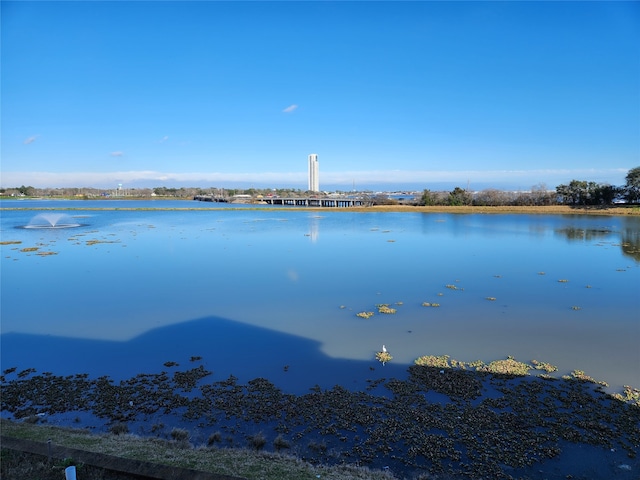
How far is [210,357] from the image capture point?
7004 millimetres

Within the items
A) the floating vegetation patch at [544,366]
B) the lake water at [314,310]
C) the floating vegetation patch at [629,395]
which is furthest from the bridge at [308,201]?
the floating vegetation patch at [629,395]

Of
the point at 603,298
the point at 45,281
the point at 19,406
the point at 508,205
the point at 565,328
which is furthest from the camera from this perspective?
the point at 508,205

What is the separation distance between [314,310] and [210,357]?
331cm

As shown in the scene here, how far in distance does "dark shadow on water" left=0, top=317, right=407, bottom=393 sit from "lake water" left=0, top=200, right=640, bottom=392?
0.04 meters

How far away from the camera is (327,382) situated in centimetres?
602

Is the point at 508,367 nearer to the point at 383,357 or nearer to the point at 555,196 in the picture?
the point at 383,357

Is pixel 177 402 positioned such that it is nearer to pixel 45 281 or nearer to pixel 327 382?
pixel 327 382

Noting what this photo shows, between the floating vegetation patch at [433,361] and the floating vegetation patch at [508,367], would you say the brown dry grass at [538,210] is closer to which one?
the floating vegetation patch at [508,367]

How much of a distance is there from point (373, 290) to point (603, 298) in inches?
245

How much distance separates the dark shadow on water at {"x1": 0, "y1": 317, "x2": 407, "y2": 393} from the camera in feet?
20.6

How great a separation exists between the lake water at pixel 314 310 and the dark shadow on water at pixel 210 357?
0.04m

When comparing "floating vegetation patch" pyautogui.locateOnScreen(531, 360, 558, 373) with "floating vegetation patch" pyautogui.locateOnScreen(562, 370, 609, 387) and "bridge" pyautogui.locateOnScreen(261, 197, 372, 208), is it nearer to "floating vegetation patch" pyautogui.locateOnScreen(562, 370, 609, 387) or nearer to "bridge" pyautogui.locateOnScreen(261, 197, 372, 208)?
"floating vegetation patch" pyautogui.locateOnScreen(562, 370, 609, 387)

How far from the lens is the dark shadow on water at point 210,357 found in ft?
20.6

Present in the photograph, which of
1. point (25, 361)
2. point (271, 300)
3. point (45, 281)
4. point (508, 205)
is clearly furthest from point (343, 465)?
point (508, 205)
